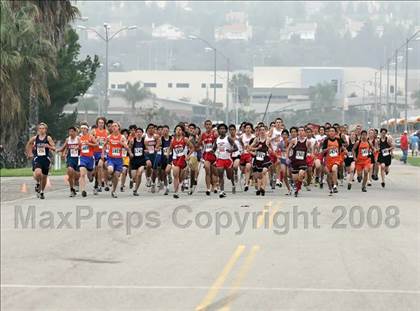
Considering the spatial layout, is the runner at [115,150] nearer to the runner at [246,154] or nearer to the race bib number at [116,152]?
the race bib number at [116,152]

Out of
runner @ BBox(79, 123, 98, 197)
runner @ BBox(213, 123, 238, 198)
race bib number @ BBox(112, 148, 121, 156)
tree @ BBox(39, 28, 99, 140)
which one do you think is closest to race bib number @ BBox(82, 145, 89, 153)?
runner @ BBox(79, 123, 98, 197)

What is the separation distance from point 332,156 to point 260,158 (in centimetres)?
212

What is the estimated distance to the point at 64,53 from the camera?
183 feet

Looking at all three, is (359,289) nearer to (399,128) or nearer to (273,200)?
(273,200)

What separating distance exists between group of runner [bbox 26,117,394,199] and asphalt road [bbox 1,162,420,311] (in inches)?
88.4

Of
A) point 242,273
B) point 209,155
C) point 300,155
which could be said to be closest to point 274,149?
point 300,155

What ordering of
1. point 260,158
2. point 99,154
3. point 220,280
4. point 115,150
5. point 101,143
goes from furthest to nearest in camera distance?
point 99,154
point 101,143
point 260,158
point 115,150
point 220,280

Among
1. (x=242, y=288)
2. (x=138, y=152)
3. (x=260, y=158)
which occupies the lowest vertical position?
(x=242, y=288)

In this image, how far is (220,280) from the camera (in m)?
12.1

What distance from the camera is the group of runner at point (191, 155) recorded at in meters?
26.5

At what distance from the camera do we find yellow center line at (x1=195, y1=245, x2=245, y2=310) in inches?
419

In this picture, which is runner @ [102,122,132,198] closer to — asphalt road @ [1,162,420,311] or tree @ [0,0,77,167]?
asphalt road @ [1,162,420,311]

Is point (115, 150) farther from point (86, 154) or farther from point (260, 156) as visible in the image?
point (260, 156)

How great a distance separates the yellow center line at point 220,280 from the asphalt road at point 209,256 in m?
0.01
